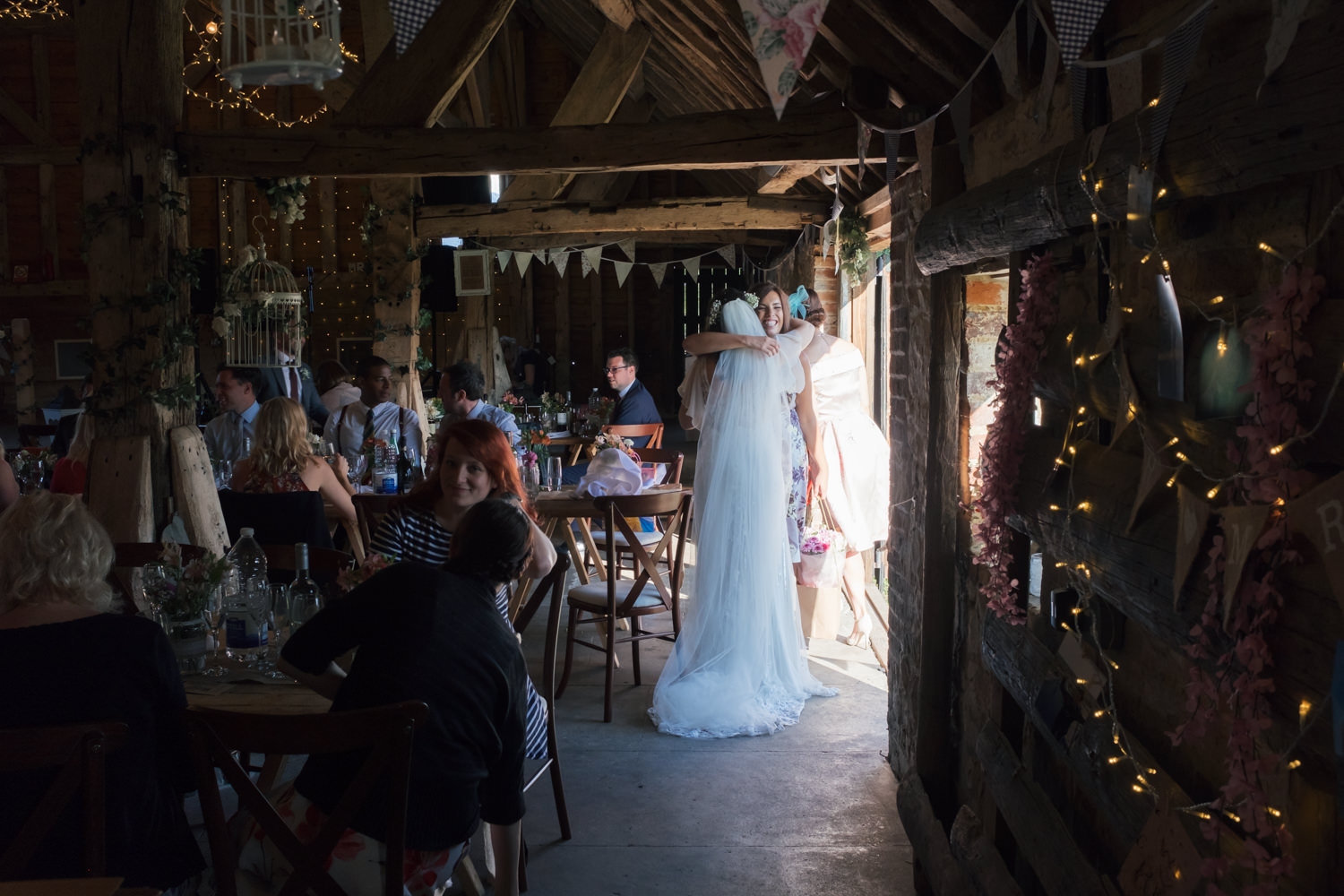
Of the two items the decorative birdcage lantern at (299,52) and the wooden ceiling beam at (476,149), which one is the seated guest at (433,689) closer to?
the decorative birdcage lantern at (299,52)

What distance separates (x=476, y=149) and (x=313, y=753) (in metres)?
3.43

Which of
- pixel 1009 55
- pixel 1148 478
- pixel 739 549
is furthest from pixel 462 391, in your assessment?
pixel 1148 478

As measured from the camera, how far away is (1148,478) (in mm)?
1720

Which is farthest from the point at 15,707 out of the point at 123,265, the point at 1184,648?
the point at 123,265

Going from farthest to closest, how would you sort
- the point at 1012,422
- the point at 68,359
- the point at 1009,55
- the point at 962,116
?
the point at 68,359 < the point at 962,116 < the point at 1009,55 < the point at 1012,422

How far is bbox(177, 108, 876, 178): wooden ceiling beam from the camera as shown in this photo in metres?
4.70

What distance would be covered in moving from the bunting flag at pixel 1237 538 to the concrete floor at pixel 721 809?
90.9 inches

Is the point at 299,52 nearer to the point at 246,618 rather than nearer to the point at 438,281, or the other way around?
Result: the point at 246,618

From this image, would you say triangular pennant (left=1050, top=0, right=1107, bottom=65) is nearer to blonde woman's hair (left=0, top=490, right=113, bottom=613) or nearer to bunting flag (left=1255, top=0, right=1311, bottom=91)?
bunting flag (left=1255, top=0, right=1311, bottom=91)

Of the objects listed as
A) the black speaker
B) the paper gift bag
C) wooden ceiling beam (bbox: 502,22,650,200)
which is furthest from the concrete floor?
wooden ceiling beam (bbox: 502,22,650,200)

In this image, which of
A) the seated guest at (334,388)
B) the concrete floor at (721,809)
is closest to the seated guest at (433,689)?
the concrete floor at (721,809)

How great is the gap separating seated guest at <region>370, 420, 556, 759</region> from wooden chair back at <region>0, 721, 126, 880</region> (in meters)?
1.34

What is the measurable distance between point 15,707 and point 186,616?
2.58 feet

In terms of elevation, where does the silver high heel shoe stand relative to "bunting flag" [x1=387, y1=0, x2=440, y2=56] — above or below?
below
